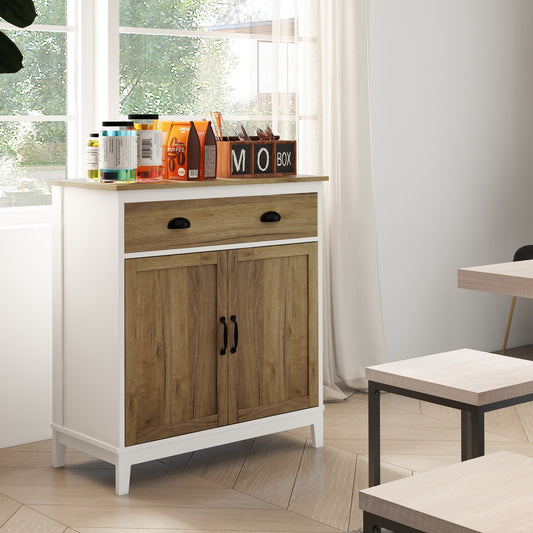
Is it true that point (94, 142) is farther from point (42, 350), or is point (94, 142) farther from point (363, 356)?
point (363, 356)

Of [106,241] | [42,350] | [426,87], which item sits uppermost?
[426,87]

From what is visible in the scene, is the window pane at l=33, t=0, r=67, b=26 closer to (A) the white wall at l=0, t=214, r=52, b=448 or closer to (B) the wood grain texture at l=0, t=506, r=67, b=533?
(A) the white wall at l=0, t=214, r=52, b=448

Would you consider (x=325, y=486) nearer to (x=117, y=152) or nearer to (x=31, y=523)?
(x=31, y=523)

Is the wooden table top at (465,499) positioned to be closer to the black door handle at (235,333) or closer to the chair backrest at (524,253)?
the black door handle at (235,333)

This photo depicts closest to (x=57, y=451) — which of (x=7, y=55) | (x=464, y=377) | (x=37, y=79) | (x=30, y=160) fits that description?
(x=30, y=160)

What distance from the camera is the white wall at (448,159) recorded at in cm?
438

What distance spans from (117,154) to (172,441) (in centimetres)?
91

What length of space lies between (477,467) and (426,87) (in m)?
3.11

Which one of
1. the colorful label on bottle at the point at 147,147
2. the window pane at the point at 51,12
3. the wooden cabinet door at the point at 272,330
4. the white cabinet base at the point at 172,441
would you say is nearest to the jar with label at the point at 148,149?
the colorful label on bottle at the point at 147,147

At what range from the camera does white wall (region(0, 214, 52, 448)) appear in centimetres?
336

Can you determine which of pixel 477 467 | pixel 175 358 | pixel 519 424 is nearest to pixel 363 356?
pixel 519 424

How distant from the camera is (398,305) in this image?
14.8ft

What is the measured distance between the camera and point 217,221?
308 cm

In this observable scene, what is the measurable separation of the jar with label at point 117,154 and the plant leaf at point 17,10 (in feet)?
4.55
